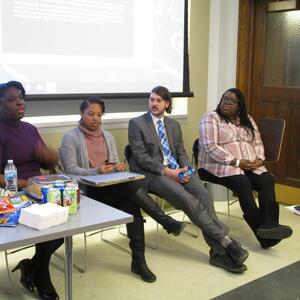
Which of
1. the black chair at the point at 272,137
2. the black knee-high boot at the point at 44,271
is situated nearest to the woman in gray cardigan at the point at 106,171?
the black knee-high boot at the point at 44,271

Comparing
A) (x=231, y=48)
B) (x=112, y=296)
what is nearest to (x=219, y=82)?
(x=231, y=48)

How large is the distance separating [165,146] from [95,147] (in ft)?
1.85

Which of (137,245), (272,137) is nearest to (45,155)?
(137,245)

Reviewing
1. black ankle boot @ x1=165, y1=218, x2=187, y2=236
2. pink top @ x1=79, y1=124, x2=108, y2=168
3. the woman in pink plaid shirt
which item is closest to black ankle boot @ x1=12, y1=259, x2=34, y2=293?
pink top @ x1=79, y1=124, x2=108, y2=168

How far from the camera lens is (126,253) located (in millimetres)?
3203

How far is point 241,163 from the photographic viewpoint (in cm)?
350

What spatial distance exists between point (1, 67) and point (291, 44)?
2.69m

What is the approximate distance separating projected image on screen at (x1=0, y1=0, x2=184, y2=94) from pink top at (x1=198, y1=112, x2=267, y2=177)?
2.47ft

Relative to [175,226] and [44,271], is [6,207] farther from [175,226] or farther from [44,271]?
[175,226]

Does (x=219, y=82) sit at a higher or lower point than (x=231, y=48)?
lower

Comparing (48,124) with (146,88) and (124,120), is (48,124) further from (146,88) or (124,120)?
(146,88)

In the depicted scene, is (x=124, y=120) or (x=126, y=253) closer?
(x=126, y=253)

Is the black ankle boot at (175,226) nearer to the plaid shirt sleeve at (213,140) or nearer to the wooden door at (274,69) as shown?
the plaid shirt sleeve at (213,140)

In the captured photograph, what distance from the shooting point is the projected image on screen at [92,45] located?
328cm
